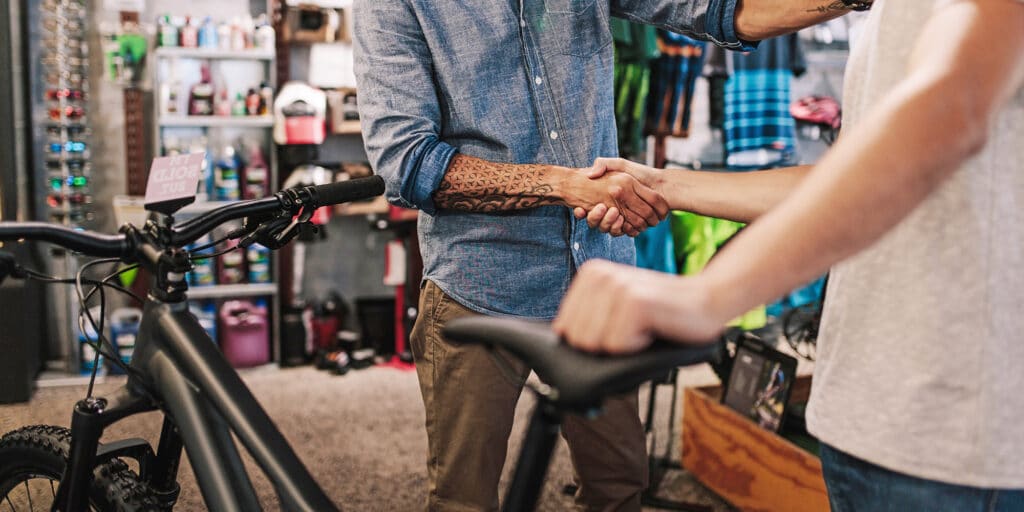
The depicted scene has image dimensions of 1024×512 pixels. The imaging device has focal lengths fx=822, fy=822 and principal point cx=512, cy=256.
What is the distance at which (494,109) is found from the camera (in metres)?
1.61

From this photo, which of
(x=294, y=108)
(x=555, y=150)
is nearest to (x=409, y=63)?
(x=555, y=150)

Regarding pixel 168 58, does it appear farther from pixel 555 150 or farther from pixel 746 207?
pixel 746 207

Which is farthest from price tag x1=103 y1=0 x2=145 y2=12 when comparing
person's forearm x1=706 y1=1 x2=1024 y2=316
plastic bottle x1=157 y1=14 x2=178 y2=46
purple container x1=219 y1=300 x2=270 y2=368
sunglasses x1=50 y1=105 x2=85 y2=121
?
person's forearm x1=706 y1=1 x2=1024 y2=316

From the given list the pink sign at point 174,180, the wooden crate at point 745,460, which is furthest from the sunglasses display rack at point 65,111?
the pink sign at point 174,180

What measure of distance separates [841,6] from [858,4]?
75mm

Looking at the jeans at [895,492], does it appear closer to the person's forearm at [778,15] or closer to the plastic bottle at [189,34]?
the person's forearm at [778,15]

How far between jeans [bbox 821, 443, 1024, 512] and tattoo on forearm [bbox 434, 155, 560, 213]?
0.81 metres

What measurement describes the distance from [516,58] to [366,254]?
4130mm

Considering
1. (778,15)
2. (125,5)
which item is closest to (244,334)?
(125,5)

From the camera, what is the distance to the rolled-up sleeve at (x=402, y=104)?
5.16 feet

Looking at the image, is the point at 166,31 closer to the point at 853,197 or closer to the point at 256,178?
the point at 256,178

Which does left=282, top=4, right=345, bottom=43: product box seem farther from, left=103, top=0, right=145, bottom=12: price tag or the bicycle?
the bicycle

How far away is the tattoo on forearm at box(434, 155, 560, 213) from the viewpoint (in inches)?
60.6

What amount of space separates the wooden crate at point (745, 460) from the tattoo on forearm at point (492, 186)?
5.04 ft
